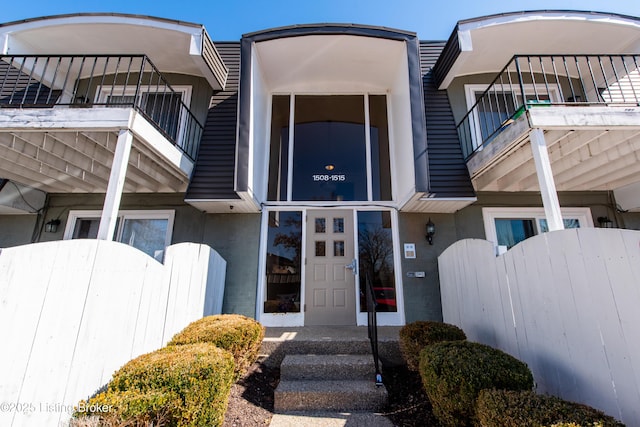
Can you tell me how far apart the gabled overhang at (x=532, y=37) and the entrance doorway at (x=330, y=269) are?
3627mm

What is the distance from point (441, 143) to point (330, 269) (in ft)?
10.4

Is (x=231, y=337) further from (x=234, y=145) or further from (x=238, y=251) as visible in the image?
(x=234, y=145)

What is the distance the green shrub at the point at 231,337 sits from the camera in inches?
119

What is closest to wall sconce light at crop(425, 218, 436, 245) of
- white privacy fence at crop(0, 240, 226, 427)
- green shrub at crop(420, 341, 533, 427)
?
green shrub at crop(420, 341, 533, 427)

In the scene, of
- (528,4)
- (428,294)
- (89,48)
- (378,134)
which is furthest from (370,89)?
(89,48)

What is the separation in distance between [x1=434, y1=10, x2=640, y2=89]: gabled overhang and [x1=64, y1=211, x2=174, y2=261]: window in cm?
624

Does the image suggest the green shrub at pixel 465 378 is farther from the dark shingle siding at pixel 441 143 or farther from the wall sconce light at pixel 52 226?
the wall sconce light at pixel 52 226

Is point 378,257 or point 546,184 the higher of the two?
point 546,184

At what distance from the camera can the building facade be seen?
4.80 meters

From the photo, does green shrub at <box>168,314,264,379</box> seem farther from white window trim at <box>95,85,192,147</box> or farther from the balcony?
the balcony

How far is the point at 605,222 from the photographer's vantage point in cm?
528

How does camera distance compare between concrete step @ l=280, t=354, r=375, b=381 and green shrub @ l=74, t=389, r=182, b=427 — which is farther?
concrete step @ l=280, t=354, r=375, b=381

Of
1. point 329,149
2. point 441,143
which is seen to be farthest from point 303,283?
point 441,143

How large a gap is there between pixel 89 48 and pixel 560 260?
27.5ft
